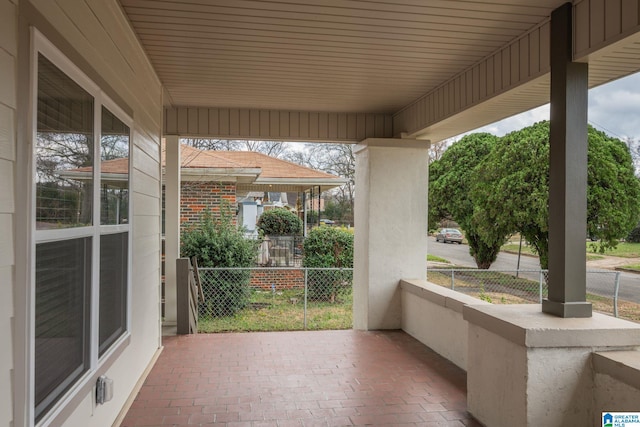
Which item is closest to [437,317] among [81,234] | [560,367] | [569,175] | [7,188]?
[560,367]

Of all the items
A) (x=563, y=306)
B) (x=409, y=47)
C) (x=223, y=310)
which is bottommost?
(x=223, y=310)

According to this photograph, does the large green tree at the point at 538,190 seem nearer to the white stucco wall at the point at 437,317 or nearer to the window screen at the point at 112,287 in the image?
the white stucco wall at the point at 437,317

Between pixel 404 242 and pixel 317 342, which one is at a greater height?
pixel 404 242

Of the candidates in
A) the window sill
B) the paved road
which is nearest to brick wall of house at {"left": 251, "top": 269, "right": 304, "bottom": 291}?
the paved road

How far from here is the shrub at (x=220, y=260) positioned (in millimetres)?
7629

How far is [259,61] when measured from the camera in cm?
421

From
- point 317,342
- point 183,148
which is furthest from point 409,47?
point 183,148

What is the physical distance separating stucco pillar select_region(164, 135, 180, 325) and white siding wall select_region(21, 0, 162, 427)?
1.15 m

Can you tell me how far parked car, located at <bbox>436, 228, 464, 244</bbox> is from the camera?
2156 cm

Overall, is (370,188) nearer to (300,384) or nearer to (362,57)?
(362,57)

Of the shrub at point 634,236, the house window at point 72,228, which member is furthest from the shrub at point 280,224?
the house window at point 72,228

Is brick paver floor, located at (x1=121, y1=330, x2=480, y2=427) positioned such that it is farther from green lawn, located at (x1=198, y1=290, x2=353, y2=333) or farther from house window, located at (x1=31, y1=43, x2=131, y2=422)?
green lawn, located at (x1=198, y1=290, x2=353, y2=333)

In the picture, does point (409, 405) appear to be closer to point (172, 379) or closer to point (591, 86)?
point (172, 379)

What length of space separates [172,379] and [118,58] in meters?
2.71
